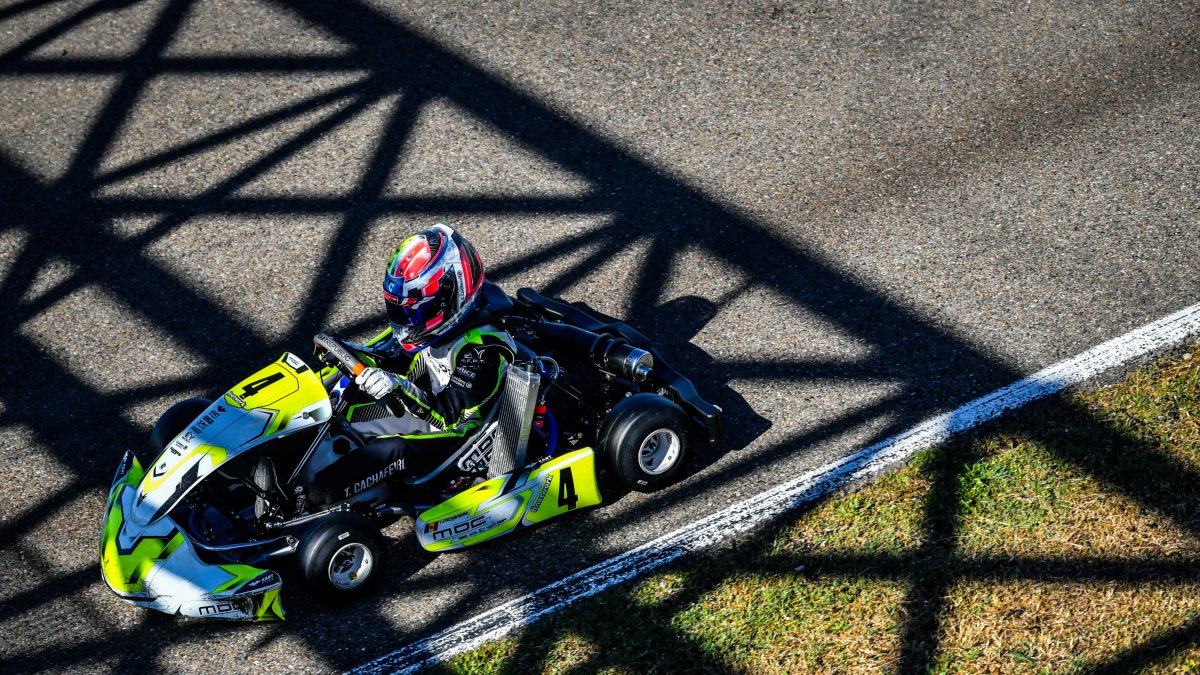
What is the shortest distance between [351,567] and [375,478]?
0.43 m

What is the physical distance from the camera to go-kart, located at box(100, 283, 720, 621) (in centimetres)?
504

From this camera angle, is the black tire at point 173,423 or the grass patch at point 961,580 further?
the black tire at point 173,423

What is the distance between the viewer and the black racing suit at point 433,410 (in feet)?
17.9

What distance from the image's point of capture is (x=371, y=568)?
523 cm

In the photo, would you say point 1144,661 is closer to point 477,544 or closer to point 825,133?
point 477,544

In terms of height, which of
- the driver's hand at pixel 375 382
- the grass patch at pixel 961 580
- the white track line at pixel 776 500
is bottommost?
the grass patch at pixel 961 580

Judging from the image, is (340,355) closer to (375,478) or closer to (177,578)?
(375,478)

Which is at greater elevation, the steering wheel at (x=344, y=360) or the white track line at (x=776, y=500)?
the steering wheel at (x=344, y=360)

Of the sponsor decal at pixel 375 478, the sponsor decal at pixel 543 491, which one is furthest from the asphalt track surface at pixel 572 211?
the sponsor decal at pixel 375 478

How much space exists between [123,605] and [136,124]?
4400 millimetres

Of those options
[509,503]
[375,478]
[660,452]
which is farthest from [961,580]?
[375,478]

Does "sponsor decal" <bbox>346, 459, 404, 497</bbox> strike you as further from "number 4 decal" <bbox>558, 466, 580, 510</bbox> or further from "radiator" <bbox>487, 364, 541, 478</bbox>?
"number 4 decal" <bbox>558, 466, 580, 510</bbox>

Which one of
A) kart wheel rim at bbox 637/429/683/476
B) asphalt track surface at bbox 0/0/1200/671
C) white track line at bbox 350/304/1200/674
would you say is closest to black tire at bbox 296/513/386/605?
asphalt track surface at bbox 0/0/1200/671

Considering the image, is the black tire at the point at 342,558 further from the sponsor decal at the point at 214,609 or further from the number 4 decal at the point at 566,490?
the number 4 decal at the point at 566,490
